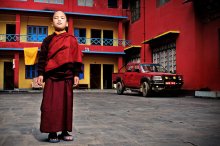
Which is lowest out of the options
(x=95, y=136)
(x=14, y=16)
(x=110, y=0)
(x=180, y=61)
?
Answer: (x=95, y=136)

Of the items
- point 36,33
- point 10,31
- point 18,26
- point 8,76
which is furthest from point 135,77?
point 10,31

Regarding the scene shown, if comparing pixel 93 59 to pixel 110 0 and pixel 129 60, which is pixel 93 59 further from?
pixel 110 0

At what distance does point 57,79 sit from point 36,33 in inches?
861

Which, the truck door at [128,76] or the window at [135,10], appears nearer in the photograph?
the truck door at [128,76]

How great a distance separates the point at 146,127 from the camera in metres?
5.06

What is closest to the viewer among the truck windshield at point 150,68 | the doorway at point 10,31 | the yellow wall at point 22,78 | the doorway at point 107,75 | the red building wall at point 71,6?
the truck windshield at point 150,68

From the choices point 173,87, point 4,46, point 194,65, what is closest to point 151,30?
point 194,65

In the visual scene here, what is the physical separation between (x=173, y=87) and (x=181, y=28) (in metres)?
4.04

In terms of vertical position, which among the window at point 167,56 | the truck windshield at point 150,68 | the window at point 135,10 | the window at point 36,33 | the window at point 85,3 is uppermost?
the window at point 85,3

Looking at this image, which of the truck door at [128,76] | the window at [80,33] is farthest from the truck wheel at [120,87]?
the window at [80,33]

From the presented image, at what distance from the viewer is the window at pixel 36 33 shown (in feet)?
80.1

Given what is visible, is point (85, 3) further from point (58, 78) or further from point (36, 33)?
point (58, 78)

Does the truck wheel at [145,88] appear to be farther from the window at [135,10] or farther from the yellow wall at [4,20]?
the yellow wall at [4,20]

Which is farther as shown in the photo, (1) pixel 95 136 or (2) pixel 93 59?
(2) pixel 93 59
